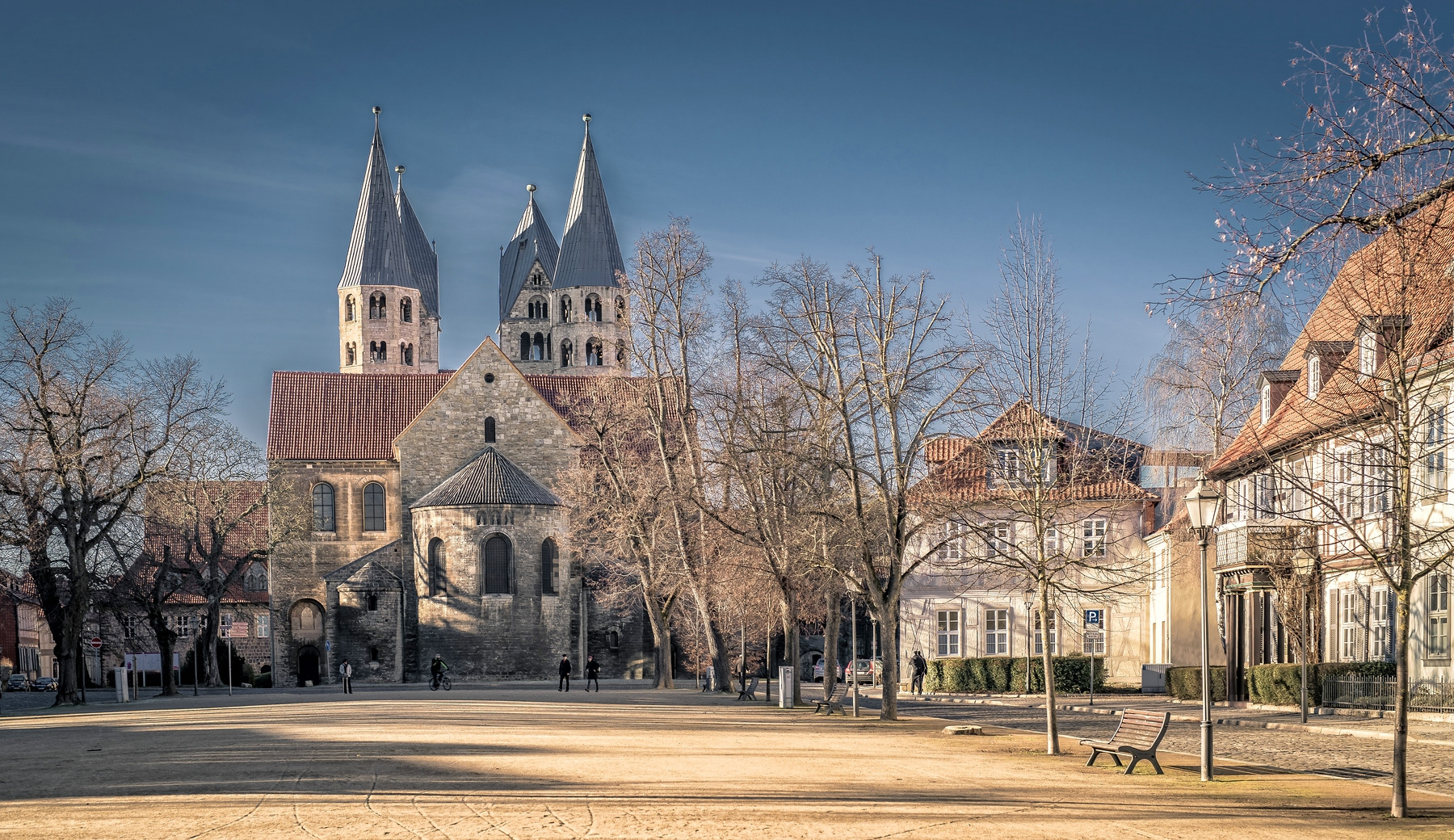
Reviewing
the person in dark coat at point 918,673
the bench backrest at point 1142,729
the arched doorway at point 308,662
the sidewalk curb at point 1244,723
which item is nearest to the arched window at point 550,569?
the arched doorway at point 308,662

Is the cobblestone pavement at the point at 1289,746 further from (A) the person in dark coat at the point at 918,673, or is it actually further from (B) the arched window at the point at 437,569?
(B) the arched window at the point at 437,569

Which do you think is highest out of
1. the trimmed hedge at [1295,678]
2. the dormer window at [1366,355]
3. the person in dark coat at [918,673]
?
the dormer window at [1366,355]

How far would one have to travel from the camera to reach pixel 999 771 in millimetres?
18516

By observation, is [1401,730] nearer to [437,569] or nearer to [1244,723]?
[1244,723]

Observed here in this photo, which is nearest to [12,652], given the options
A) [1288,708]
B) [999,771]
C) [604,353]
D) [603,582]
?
[604,353]

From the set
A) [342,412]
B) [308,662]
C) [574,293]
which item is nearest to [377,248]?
[574,293]

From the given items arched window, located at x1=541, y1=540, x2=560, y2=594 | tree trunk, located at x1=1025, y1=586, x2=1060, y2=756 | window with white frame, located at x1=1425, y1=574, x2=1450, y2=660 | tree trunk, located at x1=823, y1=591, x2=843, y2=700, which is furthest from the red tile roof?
tree trunk, located at x1=1025, y1=586, x2=1060, y2=756

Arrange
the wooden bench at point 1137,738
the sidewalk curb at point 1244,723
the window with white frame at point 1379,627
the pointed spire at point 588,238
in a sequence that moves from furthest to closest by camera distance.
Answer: the pointed spire at point 588,238, the window with white frame at point 1379,627, the sidewalk curb at point 1244,723, the wooden bench at point 1137,738

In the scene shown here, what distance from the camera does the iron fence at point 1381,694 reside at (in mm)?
27188

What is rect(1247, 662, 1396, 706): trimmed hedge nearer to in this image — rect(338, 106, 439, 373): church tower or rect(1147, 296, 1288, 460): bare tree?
rect(1147, 296, 1288, 460): bare tree

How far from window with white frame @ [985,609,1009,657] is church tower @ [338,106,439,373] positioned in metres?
65.6

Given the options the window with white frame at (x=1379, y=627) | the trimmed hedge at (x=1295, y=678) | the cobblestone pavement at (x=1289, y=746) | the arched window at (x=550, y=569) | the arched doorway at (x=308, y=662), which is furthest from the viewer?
the arched doorway at (x=308, y=662)

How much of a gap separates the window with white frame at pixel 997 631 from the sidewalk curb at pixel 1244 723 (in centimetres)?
914

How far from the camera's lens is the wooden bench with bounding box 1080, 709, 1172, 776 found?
17.8 meters
